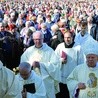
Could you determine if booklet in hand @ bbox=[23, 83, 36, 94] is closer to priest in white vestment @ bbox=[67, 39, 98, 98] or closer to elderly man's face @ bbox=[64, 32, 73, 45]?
priest in white vestment @ bbox=[67, 39, 98, 98]

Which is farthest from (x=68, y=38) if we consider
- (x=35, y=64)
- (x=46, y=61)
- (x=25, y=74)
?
(x=25, y=74)

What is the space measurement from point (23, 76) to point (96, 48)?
134 centimetres

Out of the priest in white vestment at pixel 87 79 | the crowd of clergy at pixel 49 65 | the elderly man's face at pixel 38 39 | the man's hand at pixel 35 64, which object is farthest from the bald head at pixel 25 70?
the elderly man's face at pixel 38 39

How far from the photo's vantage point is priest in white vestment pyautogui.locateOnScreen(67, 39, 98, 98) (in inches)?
283

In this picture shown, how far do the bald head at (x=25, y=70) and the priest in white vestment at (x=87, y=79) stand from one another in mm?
751

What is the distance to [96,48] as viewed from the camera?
738 cm

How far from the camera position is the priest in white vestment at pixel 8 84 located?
16.1ft

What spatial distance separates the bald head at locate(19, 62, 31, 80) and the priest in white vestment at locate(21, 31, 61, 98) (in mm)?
1262

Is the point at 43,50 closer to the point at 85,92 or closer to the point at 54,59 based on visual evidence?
the point at 54,59

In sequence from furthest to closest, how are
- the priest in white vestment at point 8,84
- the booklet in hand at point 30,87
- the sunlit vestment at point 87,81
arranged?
the booklet in hand at point 30,87 < the sunlit vestment at point 87,81 < the priest in white vestment at point 8,84

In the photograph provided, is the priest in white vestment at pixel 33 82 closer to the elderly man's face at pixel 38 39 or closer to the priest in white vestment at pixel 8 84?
the elderly man's face at pixel 38 39

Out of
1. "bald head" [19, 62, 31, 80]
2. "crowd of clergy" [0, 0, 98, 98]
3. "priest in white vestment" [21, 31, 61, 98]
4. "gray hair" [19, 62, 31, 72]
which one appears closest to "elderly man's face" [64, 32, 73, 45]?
"crowd of clergy" [0, 0, 98, 98]

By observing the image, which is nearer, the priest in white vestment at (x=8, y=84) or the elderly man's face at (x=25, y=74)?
the priest in white vestment at (x=8, y=84)

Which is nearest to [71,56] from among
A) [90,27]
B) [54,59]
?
[54,59]
